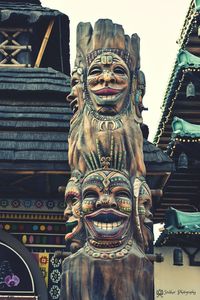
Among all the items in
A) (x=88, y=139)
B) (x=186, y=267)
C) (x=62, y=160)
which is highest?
(x=88, y=139)

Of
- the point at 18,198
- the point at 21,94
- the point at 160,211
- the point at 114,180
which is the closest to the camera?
the point at 114,180

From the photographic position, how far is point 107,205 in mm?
7387

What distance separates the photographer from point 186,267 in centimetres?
1475

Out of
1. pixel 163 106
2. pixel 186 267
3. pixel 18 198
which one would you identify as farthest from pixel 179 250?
pixel 18 198

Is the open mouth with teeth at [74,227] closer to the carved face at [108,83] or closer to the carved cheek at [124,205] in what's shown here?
the carved cheek at [124,205]

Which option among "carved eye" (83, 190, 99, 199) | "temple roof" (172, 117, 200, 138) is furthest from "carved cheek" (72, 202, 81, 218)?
"temple roof" (172, 117, 200, 138)

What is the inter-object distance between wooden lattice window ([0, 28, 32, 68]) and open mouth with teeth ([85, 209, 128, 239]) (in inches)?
264

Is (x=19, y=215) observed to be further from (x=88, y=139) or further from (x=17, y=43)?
(x=17, y=43)

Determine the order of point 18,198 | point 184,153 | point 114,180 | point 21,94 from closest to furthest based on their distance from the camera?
point 114,180 → point 18,198 → point 21,94 → point 184,153

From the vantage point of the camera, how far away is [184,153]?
12.6m

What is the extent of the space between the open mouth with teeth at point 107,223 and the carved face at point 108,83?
134 cm

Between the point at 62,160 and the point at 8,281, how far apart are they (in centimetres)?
218

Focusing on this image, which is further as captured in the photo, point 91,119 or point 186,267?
point 186,267

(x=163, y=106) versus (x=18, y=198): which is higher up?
(x=163, y=106)
